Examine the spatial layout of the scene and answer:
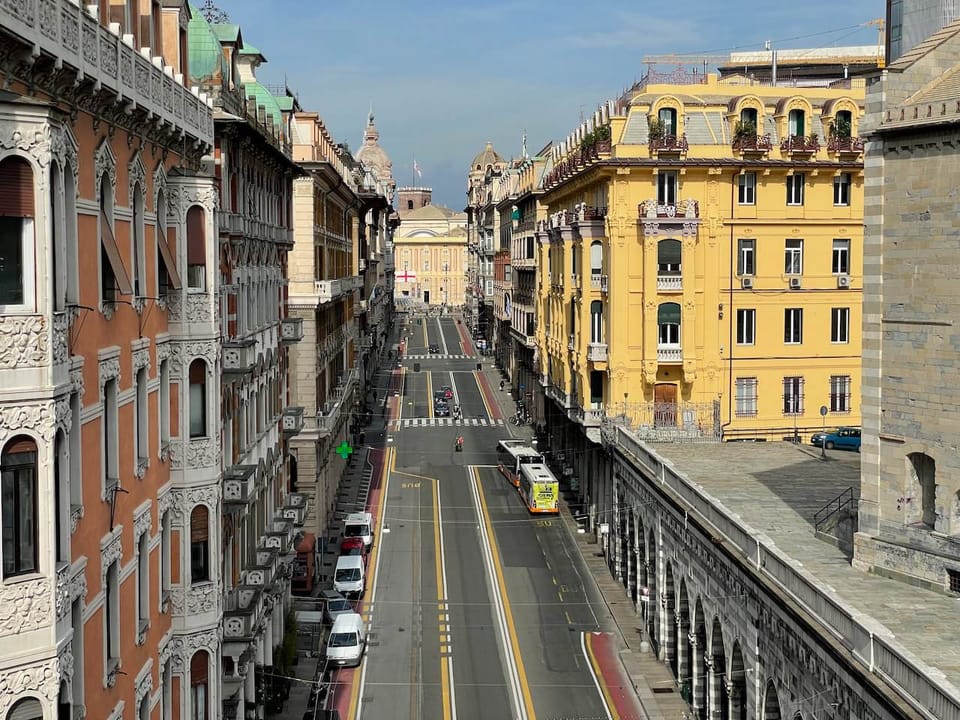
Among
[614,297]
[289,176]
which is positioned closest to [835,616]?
[289,176]

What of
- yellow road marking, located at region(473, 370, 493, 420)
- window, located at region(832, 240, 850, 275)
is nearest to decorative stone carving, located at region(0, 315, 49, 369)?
window, located at region(832, 240, 850, 275)

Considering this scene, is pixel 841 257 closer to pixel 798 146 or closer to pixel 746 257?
pixel 746 257

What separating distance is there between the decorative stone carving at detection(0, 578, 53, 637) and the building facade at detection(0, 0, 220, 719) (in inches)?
0.9

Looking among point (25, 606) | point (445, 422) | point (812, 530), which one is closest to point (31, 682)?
point (25, 606)

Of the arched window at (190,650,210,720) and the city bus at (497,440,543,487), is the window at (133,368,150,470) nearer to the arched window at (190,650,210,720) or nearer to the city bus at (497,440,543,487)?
the arched window at (190,650,210,720)

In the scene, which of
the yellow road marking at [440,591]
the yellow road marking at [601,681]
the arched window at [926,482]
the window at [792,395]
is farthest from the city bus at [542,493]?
the arched window at [926,482]

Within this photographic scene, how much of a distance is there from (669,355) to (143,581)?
1698 inches

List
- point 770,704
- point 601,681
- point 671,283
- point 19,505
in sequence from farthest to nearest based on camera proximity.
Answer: point 671,283 → point 601,681 → point 770,704 → point 19,505

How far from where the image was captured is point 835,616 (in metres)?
27.0

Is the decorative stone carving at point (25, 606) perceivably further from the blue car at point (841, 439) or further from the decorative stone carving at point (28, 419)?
the blue car at point (841, 439)

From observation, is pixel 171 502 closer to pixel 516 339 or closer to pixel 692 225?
pixel 692 225

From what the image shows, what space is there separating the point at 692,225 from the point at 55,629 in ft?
164

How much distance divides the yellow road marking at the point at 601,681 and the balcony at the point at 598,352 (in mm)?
18197

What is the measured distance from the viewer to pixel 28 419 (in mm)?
16438
